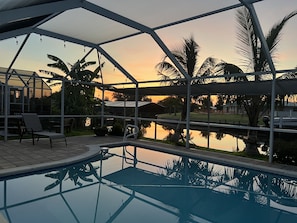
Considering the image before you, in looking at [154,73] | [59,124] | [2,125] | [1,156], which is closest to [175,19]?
[154,73]

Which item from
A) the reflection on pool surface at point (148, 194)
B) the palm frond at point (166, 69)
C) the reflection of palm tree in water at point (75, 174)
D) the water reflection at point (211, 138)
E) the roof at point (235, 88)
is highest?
the palm frond at point (166, 69)

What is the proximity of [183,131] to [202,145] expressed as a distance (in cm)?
109

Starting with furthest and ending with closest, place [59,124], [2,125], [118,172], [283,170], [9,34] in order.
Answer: [59,124] → [2,125] → [9,34] → [118,172] → [283,170]

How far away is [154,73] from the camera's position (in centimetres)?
1198

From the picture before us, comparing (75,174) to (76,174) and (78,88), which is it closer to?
(76,174)

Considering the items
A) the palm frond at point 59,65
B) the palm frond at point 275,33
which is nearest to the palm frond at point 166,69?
the palm frond at point 275,33

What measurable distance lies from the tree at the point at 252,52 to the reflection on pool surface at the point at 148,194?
3.14 metres

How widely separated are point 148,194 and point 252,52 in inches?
253

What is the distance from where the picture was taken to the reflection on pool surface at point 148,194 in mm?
4492

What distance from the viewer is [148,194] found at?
5.59 metres

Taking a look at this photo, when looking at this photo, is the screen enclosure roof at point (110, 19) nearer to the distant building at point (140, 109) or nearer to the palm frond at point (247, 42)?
the palm frond at point (247, 42)

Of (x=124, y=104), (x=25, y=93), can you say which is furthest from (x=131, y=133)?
(x=25, y=93)

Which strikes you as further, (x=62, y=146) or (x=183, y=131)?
(x=183, y=131)

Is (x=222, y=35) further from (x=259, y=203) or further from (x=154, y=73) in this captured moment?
(x=259, y=203)
